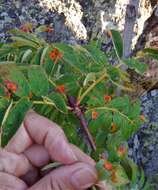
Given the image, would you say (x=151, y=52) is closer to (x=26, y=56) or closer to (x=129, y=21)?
(x=26, y=56)

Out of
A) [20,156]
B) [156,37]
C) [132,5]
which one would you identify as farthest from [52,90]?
[156,37]

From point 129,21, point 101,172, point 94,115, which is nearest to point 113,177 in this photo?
point 101,172

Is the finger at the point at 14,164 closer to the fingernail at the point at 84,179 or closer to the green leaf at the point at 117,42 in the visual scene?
the fingernail at the point at 84,179

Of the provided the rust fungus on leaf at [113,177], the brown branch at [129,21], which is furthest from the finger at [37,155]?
the brown branch at [129,21]

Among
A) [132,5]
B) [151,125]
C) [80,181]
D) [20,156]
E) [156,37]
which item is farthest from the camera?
[151,125]

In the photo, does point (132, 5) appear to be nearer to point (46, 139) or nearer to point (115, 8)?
point (115, 8)

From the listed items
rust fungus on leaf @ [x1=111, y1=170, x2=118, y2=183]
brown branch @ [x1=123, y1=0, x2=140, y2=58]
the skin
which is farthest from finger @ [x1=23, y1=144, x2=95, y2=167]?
brown branch @ [x1=123, y1=0, x2=140, y2=58]

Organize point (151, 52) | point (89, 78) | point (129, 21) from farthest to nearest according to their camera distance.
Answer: point (129, 21) → point (151, 52) → point (89, 78)
